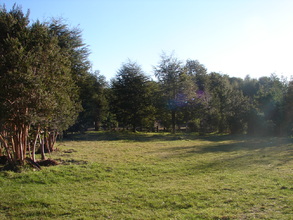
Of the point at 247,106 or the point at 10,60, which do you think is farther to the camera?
the point at 247,106

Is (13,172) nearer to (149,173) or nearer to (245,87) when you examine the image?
(149,173)

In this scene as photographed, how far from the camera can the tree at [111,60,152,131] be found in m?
38.2

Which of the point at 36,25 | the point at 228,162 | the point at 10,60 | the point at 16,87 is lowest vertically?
the point at 228,162

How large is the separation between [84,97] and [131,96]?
32.2 feet

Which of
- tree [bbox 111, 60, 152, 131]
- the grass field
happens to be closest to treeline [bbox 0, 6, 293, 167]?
tree [bbox 111, 60, 152, 131]

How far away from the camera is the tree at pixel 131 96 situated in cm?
3825

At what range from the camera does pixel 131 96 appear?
126 ft

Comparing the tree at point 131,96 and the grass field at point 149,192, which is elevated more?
the tree at point 131,96

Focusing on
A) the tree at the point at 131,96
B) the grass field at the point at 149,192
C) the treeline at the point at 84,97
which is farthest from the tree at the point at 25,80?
the tree at the point at 131,96

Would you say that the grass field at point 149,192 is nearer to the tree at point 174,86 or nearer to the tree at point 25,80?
the tree at point 25,80

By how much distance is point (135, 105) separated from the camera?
38094 mm

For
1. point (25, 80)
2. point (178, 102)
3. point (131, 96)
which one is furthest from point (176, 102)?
point (25, 80)

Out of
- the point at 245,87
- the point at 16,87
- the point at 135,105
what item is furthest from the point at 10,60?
the point at 245,87

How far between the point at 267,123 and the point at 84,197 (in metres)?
31.6
